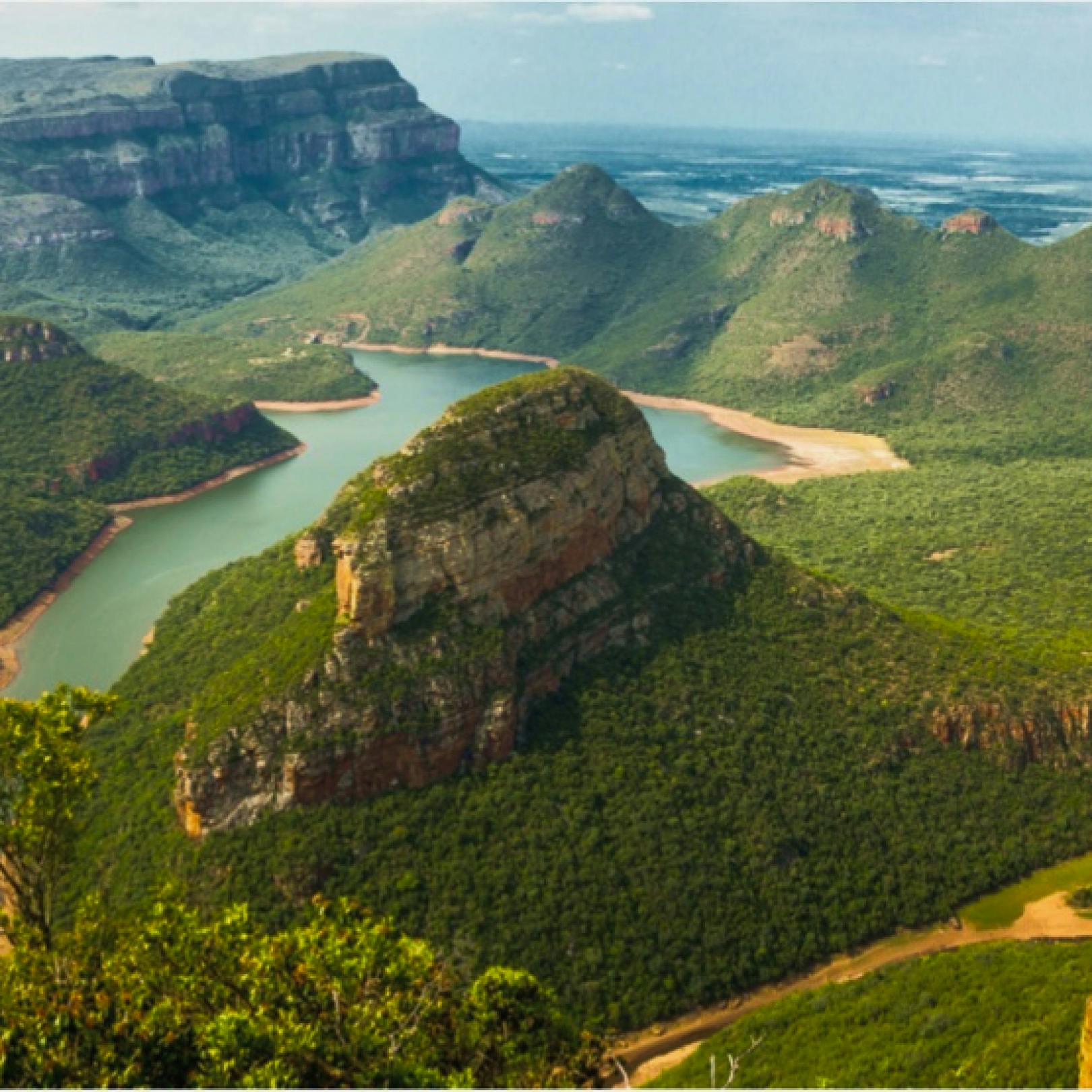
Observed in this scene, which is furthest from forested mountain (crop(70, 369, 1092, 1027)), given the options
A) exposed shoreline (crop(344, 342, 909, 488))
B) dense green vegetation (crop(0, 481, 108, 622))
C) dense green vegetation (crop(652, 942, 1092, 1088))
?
exposed shoreline (crop(344, 342, 909, 488))

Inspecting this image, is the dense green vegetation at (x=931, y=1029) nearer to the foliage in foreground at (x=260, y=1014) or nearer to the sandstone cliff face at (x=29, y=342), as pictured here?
the foliage in foreground at (x=260, y=1014)

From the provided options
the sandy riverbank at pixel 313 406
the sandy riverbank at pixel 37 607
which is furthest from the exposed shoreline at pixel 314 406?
the sandy riverbank at pixel 37 607

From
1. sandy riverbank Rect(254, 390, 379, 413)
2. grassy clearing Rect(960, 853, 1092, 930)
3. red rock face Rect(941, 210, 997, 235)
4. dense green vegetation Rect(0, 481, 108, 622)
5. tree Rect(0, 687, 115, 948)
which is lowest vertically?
grassy clearing Rect(960, 853, 1092, 930)

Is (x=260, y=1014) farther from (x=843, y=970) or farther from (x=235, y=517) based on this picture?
(x=235, y=517)

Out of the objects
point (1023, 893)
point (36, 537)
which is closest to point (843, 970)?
point (1023, 893)

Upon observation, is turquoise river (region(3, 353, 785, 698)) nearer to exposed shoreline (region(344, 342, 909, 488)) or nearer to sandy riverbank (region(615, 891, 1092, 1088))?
exposed shoreline (region(344, 342, 909, 488))

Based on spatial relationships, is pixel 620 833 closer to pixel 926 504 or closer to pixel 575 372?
pixel 575 372
